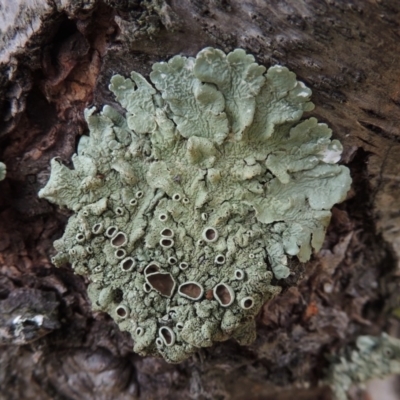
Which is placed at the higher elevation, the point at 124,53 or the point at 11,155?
the point at 124,53

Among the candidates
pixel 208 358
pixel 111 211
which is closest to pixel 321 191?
pixel 111 211

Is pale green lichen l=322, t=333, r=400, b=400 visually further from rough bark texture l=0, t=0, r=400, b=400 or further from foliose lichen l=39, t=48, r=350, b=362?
foliose lichen l=39, t=48, r=350, b=362

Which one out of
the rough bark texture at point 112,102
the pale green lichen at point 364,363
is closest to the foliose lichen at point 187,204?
the rough bark texture at point 112,102

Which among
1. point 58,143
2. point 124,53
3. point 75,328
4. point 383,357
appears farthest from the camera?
point 383,357

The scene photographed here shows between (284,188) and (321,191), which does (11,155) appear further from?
(321,191)

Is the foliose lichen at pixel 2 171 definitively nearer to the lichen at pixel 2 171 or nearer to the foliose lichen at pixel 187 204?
the lichen at pixel 2 171

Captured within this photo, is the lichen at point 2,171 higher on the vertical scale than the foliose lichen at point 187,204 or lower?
higher

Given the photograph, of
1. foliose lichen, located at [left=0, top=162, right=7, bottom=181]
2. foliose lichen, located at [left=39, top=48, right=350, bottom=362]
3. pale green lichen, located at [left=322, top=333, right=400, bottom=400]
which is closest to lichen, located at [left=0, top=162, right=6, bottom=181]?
foliose lichen, located at [left=0, top=162, right=7, bottom=181]
